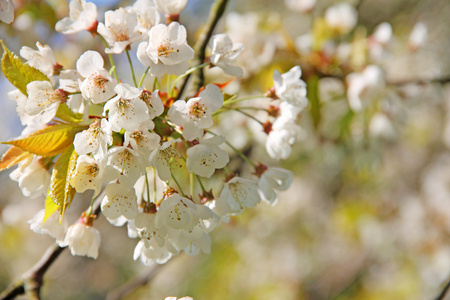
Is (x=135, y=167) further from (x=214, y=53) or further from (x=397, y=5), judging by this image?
(x=397, y=5)

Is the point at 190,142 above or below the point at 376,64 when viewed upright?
above

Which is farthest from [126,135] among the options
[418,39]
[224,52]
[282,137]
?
[418,39]

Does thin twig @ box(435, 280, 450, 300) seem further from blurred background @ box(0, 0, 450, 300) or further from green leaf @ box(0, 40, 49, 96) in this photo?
green leaf @ box(0, 40, 49, 96)

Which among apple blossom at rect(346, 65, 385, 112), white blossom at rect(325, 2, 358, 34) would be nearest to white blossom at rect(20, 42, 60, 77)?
apple blossom at rect(346, 65, 385, 112)

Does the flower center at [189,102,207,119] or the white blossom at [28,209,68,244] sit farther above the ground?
the flower center at [189,102,207,119]

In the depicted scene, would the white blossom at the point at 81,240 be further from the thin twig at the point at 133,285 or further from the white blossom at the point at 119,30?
the thin twig at the point at 133,285

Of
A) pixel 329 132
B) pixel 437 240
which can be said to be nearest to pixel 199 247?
pixel 329 132

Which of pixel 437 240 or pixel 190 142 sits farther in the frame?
pixel 437 240
